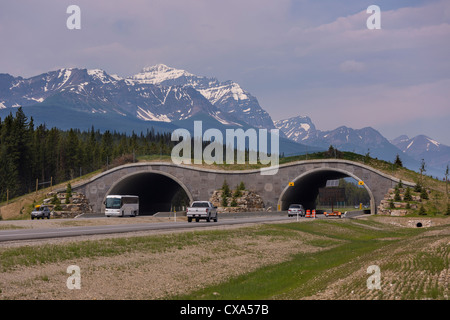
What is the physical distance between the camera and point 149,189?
103 meters

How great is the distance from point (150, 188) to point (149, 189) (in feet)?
1.06

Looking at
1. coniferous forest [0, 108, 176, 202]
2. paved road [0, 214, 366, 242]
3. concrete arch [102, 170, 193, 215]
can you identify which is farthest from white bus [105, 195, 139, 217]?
coniferous forest [0, 108, 176, 202]

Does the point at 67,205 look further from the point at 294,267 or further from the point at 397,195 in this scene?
the point at 294,267

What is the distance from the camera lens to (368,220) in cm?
6925

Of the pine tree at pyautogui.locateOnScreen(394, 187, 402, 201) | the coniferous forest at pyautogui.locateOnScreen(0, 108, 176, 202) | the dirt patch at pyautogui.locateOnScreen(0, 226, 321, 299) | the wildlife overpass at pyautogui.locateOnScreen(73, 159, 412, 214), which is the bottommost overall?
the dirt patch at pyautogui.locateOnScreen(0, 226, 321, 299)

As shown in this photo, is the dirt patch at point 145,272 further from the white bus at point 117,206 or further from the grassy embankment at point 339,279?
the white bus at point 117,206

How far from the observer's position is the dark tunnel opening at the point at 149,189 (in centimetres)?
9006

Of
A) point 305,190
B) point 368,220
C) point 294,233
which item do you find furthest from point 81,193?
point 294,233

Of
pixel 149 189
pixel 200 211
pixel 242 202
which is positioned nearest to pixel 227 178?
pixel 242 202

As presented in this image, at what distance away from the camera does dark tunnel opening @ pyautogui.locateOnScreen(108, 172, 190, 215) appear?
90062 mm

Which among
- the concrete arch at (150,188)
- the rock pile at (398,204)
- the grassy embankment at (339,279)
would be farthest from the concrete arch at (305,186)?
the grassy embankment at (339,279)

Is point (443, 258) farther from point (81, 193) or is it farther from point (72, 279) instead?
point (81, 193)

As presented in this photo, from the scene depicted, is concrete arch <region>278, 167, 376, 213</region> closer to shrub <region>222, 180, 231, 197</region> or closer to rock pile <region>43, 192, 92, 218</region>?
shrub <region>222, 180, 231, 197</region>
